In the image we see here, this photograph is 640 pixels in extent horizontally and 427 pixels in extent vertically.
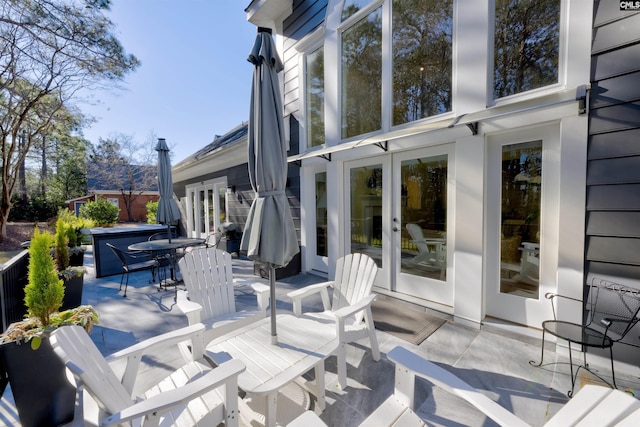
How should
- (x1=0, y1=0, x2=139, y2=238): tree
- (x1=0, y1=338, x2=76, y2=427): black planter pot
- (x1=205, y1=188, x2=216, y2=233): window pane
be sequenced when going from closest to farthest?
(x1=0, y1=338, x2=76, y2=427): black planter pot → (x1=0, y1=0, x2=139, y2=238): tree → (x1=205, y1=188, x2=216, y2=233): window pane

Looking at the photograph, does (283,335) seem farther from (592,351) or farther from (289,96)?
(289,96)

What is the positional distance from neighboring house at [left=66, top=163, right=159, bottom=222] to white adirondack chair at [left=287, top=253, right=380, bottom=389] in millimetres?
20376

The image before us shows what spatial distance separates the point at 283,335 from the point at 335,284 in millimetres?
874

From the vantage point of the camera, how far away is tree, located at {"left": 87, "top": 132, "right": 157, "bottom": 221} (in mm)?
19203

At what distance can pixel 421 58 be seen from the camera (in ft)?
11.6

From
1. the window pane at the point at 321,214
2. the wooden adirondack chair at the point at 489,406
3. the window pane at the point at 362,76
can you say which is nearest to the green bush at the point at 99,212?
the window pane at the point at 321,214

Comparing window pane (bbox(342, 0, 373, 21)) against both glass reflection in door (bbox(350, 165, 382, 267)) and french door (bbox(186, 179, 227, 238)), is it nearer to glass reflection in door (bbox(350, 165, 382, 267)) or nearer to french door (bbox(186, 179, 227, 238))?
glass reflection in door (bbox(350, 165, 382, 267))

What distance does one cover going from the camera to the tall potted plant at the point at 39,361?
5.60ft

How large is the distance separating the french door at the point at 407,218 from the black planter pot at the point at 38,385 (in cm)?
341

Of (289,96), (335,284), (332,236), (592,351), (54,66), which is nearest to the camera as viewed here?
(592,351)

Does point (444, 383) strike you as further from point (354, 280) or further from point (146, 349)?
point (146, 349)

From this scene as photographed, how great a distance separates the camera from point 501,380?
7.07ft

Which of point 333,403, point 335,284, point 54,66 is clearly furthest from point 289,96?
point 54,66

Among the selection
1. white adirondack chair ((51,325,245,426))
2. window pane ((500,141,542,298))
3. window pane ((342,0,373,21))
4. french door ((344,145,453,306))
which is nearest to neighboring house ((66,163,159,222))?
window pane ((342,0,373,21))
